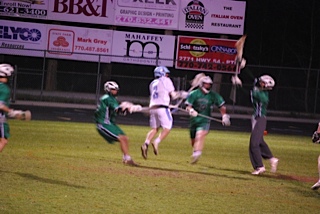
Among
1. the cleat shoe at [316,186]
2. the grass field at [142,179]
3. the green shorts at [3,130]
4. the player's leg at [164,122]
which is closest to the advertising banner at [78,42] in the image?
the grass field at [142,179]

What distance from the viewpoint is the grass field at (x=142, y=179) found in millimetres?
11844

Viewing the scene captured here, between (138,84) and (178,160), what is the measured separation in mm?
28228

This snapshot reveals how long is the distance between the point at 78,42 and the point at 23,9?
10.7 feet

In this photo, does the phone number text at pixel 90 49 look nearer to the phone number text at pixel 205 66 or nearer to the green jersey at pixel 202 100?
the phone number text at pixel 205 66

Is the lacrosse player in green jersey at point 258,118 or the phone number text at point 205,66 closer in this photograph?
the lacrosse player in green jersey at point 258,118

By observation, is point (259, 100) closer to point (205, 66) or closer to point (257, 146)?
point (257, 146)

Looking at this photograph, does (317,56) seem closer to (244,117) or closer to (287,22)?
(287,22)

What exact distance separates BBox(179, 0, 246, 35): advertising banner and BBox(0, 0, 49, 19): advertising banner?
23.2 ft

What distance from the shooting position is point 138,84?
151 feet

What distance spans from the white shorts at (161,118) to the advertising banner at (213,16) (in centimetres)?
2142

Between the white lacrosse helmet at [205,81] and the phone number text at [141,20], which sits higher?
the phone number text at [141,20]

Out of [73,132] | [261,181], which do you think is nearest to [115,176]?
[261,181]

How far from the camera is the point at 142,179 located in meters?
14.4

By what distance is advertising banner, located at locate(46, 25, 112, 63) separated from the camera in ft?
126
